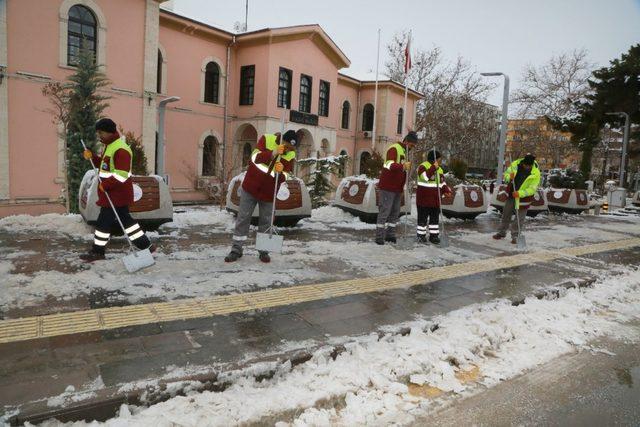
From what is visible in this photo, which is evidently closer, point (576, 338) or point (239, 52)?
point (576, 338)

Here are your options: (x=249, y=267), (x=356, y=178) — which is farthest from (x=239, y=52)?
(x=249, y=267)

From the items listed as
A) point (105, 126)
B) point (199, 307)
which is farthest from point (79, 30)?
point (199, 307)

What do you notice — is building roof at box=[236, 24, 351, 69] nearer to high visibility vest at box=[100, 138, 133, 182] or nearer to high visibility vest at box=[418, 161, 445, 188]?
high visibility vest at box=[418, 161, 445, 188]

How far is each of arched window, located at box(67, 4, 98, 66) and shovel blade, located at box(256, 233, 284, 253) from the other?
13968mm

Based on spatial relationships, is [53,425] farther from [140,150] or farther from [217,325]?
[140,150]

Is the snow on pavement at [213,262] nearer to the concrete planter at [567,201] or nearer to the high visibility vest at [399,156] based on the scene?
the high visibility vest at [399,156]

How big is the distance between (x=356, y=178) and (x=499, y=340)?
8193 millimetres

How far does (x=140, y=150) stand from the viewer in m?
A: 14.2

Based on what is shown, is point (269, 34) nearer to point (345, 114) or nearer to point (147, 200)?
point (345, 114)

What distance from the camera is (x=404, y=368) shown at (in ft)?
11.5

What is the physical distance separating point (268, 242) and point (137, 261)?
1.72m

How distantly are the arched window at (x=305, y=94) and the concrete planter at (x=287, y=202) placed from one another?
56.9 feet

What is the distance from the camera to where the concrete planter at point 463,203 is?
13.2 m

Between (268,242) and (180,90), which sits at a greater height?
(180,90)
